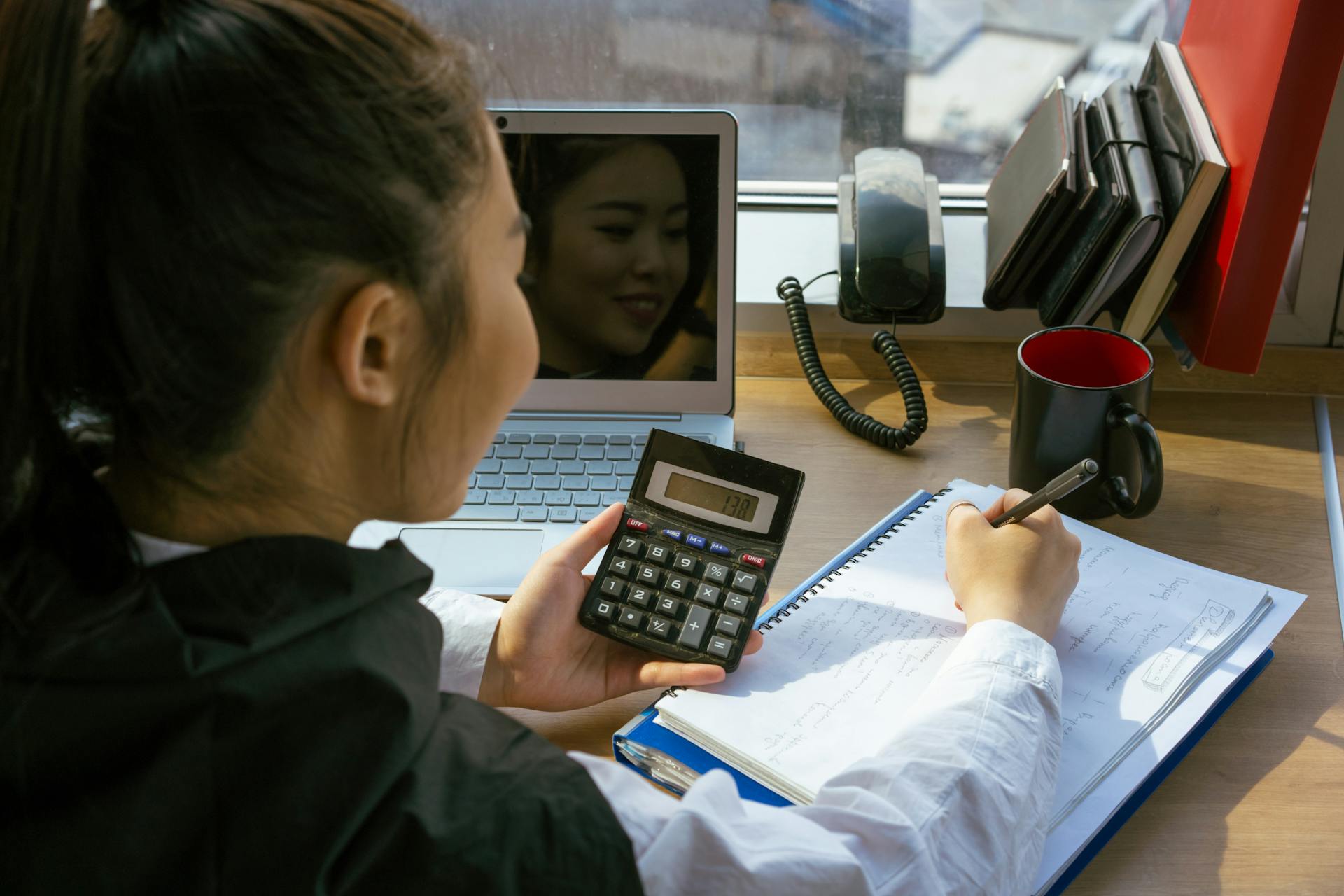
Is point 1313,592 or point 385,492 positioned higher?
point 385,492

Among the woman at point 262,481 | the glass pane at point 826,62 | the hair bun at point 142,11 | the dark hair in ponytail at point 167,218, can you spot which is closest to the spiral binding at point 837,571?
the woman at point 262,481

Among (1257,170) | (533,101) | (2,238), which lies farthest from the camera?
(533,101)

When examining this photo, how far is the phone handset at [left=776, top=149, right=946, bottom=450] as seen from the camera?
105 centimetres

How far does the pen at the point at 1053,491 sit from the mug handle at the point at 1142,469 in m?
0.10

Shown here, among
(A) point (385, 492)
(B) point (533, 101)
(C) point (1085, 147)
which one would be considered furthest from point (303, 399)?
(B) point (533, 101)

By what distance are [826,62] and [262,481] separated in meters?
1.08

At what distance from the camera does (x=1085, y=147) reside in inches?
40.3

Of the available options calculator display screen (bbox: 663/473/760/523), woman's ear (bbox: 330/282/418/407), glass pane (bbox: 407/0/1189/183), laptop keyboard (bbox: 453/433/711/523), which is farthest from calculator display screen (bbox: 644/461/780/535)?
glass pane (bbox: 407/0/1189/183)

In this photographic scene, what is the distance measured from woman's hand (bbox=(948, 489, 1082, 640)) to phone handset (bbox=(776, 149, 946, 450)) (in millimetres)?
242

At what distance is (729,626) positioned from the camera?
723 millimetres

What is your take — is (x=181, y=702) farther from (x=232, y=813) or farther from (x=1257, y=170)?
(x=1257, y=170)

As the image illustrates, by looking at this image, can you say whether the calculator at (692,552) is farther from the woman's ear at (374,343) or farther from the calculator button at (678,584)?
the woman's ear at (374,343)

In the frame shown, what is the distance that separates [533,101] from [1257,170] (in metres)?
0.84

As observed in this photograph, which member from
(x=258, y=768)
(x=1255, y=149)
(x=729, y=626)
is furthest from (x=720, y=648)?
(x=1255, y=149)
